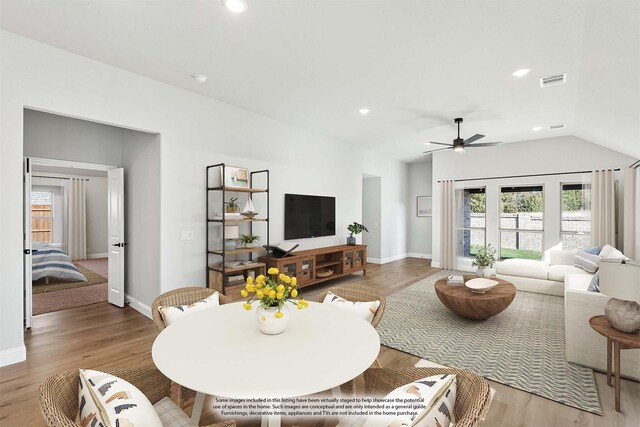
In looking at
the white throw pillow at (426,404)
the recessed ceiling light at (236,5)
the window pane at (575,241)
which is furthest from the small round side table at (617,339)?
the window pane at (575,241)

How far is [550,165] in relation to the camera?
586cm

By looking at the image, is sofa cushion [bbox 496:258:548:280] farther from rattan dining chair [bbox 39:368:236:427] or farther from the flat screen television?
rattan dining chair [bbox 39:368:236:427]

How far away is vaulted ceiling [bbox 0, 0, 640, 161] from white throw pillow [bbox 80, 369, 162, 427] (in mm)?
2352

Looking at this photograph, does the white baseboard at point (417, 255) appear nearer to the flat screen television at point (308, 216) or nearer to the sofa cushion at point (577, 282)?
the flat screen television at point (308, 216)

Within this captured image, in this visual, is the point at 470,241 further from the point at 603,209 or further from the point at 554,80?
the point at 554,80

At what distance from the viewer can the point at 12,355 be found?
8.49ft

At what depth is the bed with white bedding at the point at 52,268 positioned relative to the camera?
201 inches

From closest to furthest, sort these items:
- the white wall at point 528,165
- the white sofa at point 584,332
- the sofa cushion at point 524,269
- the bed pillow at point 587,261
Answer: the white sofa at point 584,332, the bed pillow at point 587,261, the sofa cushion at point 524,269, the white wall at point 528,165

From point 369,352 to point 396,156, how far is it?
6.82 m

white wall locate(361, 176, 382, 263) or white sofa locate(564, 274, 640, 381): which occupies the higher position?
white wall locate(361, 176, 382, 263)

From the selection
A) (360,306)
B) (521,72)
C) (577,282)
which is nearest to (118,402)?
(360,306)

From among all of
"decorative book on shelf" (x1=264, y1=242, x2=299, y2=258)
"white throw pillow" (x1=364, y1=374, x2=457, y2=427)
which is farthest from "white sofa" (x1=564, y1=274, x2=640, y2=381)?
"decorative book on shelf" (x1=264, y1=242, x2=299, y2=258)

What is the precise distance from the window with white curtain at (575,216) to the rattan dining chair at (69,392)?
6.81 meters

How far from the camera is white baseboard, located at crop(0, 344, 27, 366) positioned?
254 centimetres
